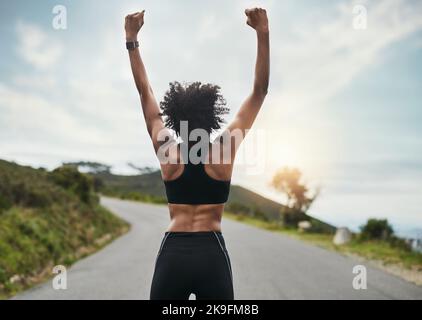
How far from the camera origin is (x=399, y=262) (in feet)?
41.5

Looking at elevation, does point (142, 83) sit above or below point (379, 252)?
above

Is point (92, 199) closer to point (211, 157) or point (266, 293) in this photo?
point (266, 293)

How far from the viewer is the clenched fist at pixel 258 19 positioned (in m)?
2.74

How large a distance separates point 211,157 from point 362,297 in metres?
6.33

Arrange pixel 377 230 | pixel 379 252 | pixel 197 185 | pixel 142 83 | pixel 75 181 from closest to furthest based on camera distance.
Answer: pixel 197 185 < pixel 142 83 < pixel 379 252 < pixel 377 230 < pixel 75 181

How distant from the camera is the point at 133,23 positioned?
9.96 ft

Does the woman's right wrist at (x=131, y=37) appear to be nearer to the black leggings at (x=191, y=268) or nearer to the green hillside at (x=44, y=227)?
the black leggings at (x=191, y=268)

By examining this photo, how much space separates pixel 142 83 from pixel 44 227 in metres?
11.3

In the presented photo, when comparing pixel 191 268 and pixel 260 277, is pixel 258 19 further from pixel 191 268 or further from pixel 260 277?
pixel 260 277

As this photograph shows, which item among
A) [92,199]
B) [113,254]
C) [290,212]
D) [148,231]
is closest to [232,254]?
[113,254]

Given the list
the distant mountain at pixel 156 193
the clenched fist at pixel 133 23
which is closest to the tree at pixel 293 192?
the distant mountain at pixel 156 193

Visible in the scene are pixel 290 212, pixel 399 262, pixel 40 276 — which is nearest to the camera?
pixel 40 276

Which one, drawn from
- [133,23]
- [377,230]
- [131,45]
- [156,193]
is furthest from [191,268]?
[156,193]

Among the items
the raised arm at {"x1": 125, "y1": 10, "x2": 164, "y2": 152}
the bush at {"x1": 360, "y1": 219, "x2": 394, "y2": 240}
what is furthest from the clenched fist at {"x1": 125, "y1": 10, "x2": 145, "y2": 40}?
the bush at {"x1": 360, "y1": 219, "x2": 394, "y2": 240}
